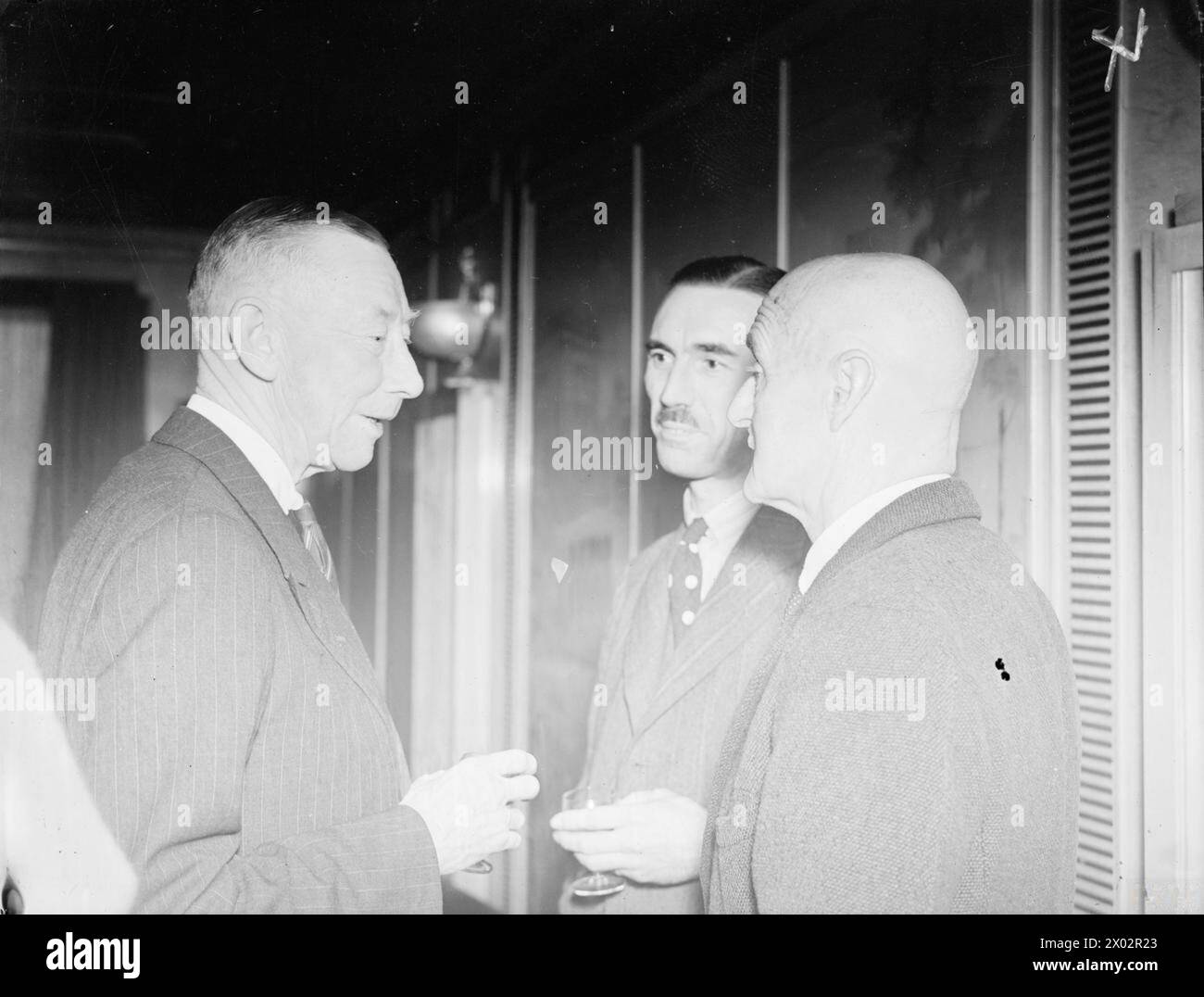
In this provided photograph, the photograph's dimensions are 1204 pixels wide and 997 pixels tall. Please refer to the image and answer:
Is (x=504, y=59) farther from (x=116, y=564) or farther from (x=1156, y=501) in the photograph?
(x=1156, y=501)

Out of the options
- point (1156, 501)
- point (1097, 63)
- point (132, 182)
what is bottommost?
point (1156, 501)

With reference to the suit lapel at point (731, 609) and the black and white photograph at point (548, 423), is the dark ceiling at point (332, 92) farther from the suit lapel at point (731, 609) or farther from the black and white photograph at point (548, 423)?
the suit lapel at point (731, 609)

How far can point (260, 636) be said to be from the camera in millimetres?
2020

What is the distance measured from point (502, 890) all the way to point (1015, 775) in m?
1.06

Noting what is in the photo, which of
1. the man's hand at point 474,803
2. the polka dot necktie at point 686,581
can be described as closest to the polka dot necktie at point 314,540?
the man's hand at point 474,803

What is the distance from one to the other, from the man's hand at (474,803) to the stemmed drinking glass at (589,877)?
3.1 inches

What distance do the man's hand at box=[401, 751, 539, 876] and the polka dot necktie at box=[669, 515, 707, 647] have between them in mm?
435

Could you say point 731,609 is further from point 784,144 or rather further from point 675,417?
point 784,144

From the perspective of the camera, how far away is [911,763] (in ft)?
6.01

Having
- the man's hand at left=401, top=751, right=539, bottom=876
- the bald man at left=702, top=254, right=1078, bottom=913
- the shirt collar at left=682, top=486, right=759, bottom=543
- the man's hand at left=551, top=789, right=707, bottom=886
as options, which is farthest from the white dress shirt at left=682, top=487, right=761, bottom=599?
the man's hand at left=401, top=751, right=539, bottom=876

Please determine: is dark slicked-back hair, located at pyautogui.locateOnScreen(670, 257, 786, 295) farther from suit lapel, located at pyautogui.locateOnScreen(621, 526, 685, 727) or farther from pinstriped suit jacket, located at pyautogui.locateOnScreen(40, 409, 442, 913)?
pinstriped suit jacket, located at pyautogui.locateOnScreen(40, 409, 442, 913)

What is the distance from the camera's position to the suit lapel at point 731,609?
2.15 meters

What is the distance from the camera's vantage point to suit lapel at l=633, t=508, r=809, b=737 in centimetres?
215

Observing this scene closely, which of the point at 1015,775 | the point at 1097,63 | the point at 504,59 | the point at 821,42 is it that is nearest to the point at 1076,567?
the point at 1015,775
